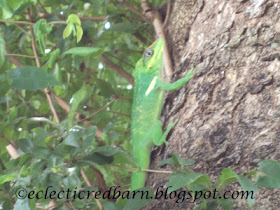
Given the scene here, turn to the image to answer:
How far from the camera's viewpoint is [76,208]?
56.5 inches

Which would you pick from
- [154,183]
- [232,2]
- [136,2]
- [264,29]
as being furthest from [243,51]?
[136,2]

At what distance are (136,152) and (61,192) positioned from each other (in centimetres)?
65

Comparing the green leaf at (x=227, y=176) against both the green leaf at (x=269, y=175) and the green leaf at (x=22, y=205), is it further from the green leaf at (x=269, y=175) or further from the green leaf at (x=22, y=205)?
the green leaf at (x=22, y=205)

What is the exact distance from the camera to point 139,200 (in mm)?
1317

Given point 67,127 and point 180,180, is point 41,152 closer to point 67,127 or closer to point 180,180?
point 67,127

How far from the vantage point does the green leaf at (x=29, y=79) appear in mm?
1221

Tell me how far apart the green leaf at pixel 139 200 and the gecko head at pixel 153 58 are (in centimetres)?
81

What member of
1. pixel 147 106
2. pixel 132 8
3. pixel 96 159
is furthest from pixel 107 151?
pixel 132 8

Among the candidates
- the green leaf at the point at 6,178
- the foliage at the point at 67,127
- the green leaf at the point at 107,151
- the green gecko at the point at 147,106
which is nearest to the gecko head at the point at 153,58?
the green gecko at the point at 147,106

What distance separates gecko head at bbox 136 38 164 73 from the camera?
77.7 inches

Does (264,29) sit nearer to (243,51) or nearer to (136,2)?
(243,51)

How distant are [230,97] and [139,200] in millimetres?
466

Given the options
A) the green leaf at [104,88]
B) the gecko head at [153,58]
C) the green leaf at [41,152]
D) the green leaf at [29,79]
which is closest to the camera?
the green leaf at [29,79]

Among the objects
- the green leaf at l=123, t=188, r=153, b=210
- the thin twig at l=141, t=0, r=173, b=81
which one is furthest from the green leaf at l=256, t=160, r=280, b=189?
the thin twig at l=141, t=0, r=173, b=81
